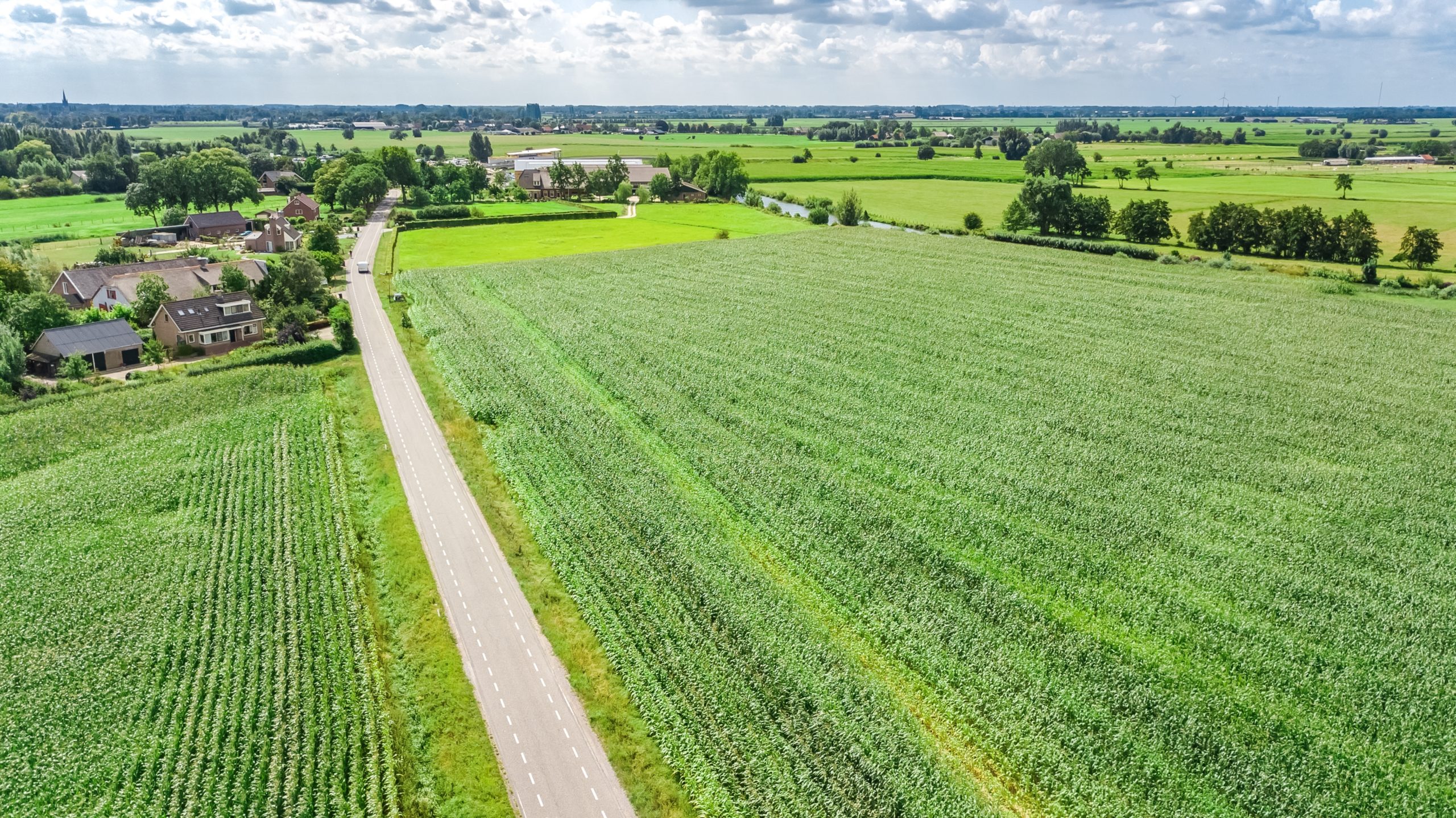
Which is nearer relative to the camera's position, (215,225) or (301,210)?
(215,225)

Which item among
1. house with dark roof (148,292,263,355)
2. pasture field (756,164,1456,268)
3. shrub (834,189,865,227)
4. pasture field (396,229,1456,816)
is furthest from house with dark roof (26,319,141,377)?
pasture field (756,164,1456,268)

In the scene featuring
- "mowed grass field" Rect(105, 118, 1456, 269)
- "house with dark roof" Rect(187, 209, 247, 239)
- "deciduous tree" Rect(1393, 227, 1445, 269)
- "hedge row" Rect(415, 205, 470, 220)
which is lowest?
"deciduous tree" Rect(1393, 227, 1445, 269)

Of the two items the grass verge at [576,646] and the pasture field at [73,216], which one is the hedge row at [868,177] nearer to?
the pasture field at [73,216]

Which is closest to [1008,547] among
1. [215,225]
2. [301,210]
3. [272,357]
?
[272,357]

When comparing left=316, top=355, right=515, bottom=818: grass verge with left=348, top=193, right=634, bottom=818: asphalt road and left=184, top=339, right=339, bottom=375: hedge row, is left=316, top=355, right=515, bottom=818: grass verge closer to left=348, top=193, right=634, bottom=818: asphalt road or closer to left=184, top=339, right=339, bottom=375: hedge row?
left=348, top=193, right=634, bottom=818: asphalt road

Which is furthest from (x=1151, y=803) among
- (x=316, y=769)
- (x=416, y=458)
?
(x=416, y=458)

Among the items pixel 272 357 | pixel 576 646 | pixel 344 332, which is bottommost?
pixel 576 646

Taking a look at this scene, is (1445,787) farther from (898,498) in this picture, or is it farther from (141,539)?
(141,539)

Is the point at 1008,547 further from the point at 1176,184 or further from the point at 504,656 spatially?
the point at 1176,184
